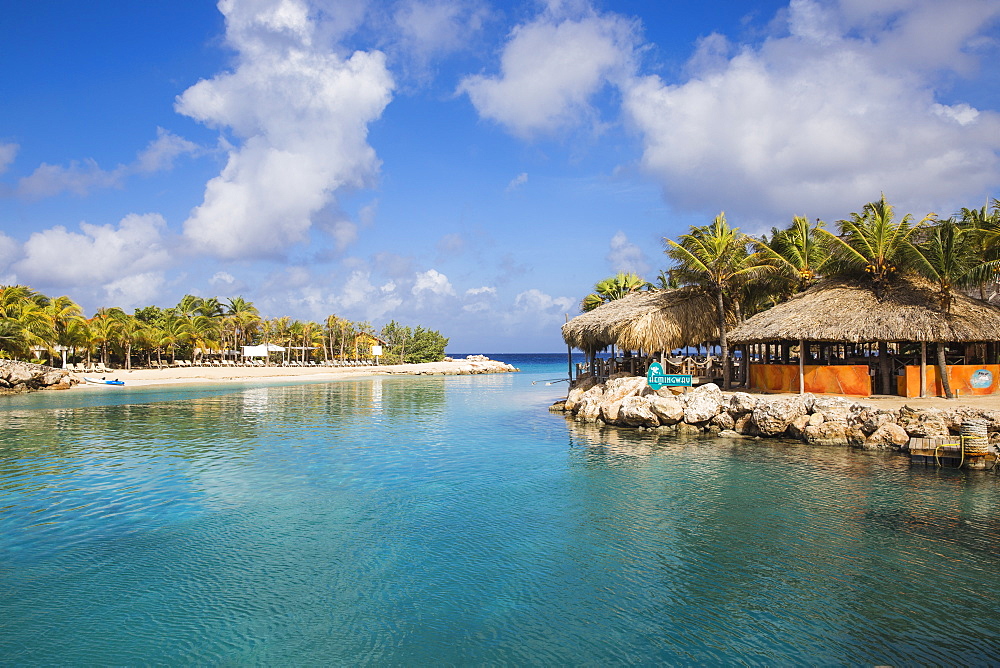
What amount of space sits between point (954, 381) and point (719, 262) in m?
8.36

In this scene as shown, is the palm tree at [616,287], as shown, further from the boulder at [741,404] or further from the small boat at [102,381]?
the small boat at [102,381]

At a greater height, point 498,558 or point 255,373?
point 255,373

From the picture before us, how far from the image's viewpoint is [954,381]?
60.2ft

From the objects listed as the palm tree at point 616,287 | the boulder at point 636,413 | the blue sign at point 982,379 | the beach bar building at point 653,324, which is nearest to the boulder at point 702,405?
the boulder at point 636,413

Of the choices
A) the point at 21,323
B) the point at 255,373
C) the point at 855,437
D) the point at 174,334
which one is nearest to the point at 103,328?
the point at 174,334

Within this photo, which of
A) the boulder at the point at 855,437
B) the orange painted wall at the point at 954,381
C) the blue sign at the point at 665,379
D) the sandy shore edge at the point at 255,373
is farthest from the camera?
the sandy shore edge at the point at 255,373

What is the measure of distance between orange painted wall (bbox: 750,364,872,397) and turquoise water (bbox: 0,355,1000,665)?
5.52m

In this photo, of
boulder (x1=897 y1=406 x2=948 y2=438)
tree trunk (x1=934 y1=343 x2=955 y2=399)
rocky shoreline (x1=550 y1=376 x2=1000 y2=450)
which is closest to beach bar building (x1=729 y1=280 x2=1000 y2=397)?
tree trunk (x1=934 y1=343 x2=955 y2=399)

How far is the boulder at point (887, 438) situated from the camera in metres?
15.0

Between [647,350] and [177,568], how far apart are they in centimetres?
1812

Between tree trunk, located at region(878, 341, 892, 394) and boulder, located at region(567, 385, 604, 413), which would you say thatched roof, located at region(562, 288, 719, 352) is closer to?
boulder, located at region(567, 385, 604, 413)

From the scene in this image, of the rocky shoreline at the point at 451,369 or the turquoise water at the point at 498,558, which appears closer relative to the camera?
the turquoise water at the point at 498,558

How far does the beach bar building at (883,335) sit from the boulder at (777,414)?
2477 mm

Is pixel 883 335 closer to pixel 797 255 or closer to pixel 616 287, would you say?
pixel 797 255
